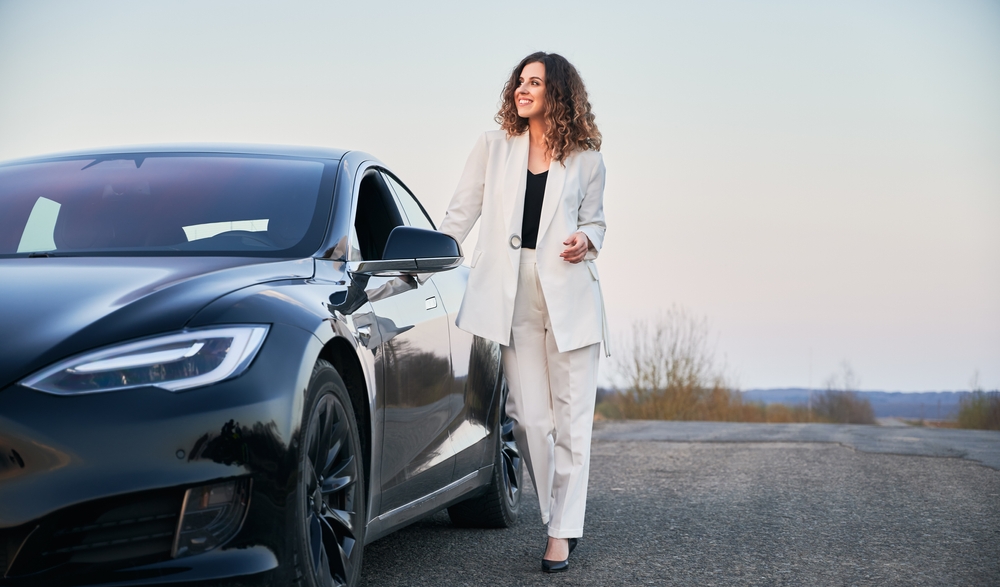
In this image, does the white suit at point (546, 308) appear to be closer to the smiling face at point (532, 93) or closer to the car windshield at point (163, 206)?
the smiling face at point (532, 93)

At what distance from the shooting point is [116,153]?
Answer: 4.38 meters

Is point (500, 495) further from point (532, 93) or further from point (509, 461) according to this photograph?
point (532, 93)

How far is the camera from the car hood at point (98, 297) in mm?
2656

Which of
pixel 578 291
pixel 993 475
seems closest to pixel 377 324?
pixel 578 291

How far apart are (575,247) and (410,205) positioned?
100 centimetres

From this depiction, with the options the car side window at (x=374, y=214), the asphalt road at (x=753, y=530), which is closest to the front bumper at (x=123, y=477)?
the asphalt road at (x=753, y=530)

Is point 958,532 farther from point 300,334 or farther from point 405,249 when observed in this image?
point 300,334

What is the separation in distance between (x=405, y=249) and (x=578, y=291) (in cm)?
104

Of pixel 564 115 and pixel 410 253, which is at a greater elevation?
pixel 564 115

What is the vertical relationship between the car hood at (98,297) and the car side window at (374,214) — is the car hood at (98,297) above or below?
below

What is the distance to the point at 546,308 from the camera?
15.5 ft

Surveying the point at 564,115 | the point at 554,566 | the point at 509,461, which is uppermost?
the point at 564,115

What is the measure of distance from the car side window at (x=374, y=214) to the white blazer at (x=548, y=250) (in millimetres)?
396

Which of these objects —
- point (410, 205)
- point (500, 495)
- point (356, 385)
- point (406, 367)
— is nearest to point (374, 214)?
point (410, 205)
